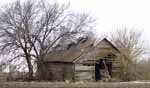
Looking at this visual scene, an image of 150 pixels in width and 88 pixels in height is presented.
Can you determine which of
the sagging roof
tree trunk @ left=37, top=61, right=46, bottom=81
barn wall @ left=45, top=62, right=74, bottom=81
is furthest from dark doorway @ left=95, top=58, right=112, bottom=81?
tree trunk @ left=37, top=61, right=46, bottom=81

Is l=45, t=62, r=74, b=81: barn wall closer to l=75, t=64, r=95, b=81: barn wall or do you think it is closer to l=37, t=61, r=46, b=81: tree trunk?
l=75, t=64, r=95, b=81: barn wall

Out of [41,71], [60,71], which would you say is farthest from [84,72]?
[41,71]

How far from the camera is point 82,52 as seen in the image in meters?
49.8

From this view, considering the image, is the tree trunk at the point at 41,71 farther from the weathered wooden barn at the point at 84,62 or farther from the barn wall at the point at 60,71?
the barn wall at the point at 60,71

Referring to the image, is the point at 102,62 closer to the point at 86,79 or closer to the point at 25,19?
the point at 86,79

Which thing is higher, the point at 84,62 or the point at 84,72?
the point at 84,62

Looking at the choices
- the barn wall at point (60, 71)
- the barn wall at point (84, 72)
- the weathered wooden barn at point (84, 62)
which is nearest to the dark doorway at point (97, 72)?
the weathered wooden barn at point (84, 62)

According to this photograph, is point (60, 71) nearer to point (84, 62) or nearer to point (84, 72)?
point (84, 72)

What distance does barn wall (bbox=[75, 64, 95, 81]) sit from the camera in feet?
159

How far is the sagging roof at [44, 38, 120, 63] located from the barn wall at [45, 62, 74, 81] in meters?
0.74

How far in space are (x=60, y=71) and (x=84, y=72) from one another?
3.22 meters

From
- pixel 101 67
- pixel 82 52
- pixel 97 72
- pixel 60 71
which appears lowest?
pixel 97 72

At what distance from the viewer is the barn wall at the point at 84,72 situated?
48406mm

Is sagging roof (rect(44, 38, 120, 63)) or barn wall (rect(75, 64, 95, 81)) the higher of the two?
sagging roof (rect(44, 38, 120, 63))
